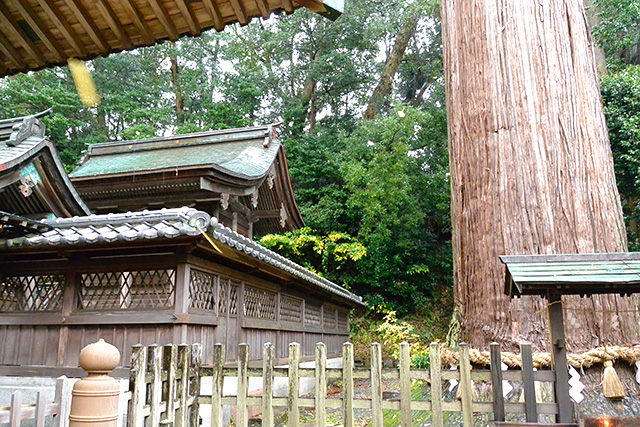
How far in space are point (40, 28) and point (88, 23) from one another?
0.28 meters

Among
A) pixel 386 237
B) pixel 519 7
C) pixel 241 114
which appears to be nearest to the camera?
pixel 519 7

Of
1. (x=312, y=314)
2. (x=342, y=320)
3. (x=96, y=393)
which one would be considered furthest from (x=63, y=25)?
(x=342, y=320)

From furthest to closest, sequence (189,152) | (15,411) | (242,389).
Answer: (189,152)
(242,389)
(15,411)

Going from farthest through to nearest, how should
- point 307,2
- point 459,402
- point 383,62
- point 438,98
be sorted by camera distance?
point 383,62, point 438,98, point 459,402, point 307,2

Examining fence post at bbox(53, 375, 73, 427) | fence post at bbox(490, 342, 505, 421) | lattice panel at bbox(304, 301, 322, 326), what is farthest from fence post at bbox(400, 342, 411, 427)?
lattice panel at bbox(304, 301, 322, 326)

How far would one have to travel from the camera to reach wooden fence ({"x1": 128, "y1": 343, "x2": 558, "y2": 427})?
132 inches

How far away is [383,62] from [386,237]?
42.1ft

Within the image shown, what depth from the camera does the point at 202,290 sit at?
6.52 meters

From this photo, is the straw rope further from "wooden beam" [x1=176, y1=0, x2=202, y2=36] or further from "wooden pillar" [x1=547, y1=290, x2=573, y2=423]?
"wooden beam" [x1=176, y1=0, x2=202, y2=36]

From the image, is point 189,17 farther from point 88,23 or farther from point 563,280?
point 563,280

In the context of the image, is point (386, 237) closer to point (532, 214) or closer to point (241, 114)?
point (241, 114)

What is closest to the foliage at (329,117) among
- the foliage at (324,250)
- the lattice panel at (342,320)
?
the foliage at (324,250)

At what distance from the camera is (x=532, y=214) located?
3.81m

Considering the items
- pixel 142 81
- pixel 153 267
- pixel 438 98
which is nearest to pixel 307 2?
pixel 153 267
